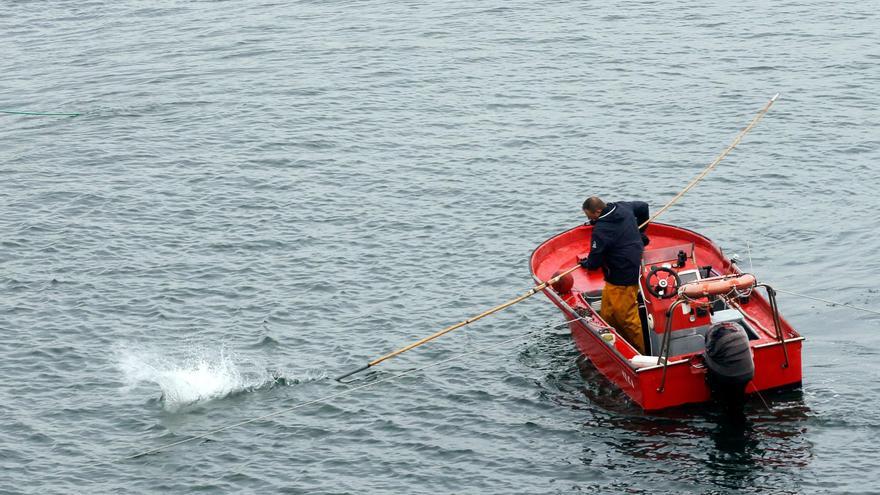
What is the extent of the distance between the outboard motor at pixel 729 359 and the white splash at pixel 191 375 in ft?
24.0

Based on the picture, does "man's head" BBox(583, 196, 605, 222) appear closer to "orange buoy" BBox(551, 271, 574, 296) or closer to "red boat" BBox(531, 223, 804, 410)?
"red boat" BBox(531, 223, 804, 410)

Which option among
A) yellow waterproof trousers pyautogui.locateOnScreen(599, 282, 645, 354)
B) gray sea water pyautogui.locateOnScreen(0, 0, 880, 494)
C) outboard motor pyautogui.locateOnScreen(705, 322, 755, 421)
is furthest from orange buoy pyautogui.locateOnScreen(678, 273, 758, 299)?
gray sea water pyautogui.locateOnScreen(0, 0, 880, 494)

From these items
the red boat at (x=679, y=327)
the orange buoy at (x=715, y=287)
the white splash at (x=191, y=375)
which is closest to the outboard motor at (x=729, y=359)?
the red boat at (x=679, y=327)

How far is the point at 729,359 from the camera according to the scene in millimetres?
16844

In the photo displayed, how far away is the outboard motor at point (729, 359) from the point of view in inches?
663

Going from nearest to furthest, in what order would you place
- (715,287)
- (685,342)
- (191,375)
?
(715,287), (685,342), (191,375)

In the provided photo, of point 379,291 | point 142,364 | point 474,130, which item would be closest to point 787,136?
point 474,130

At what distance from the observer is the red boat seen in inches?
685

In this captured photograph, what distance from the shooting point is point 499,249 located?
982 inches

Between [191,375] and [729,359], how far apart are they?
894cm

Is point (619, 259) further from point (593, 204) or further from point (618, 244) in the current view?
point (593, 204)

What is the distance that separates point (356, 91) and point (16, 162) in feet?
31.6

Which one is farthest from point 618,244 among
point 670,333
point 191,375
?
point 191,375

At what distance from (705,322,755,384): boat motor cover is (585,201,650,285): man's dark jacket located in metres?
1.99
